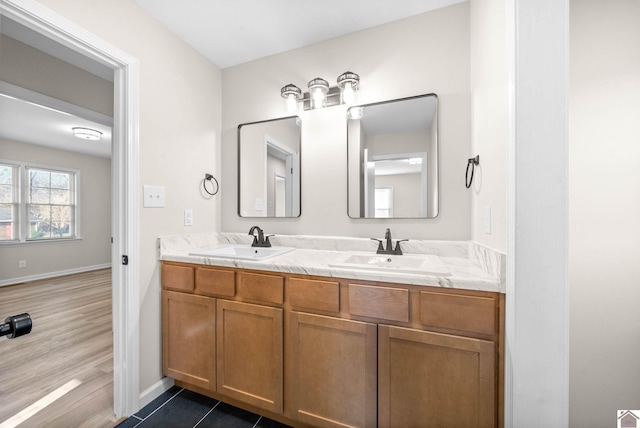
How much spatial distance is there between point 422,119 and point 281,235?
50.3 inches

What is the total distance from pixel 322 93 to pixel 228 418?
83.7 inches

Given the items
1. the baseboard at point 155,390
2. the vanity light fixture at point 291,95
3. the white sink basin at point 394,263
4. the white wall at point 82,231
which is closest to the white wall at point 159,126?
the baseboard at point 155,390

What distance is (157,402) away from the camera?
161 cm

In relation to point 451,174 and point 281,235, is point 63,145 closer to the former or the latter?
point 281,235

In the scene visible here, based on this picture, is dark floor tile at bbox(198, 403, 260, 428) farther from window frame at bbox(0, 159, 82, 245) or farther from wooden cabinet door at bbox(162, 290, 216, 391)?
window frame at bbox(0, 159, 82, 245)

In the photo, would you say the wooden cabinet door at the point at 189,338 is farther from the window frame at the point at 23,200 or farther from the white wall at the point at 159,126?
the window frame at the point at 23,200

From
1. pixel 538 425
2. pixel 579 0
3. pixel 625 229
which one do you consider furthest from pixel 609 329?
pixel 579 0

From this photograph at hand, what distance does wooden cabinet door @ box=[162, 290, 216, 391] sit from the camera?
155 cm

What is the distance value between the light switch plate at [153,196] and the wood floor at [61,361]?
1.23 metres

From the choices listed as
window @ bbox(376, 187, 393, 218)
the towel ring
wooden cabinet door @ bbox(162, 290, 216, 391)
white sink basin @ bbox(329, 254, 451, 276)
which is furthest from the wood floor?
window @ bbox(376, 187, 393, 218)

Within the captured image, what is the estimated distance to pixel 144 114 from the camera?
1.61m

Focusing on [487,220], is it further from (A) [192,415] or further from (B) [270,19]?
(A) [192,415]

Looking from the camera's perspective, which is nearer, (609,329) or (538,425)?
(538,425)

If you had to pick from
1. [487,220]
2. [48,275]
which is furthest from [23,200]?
[487,220]
